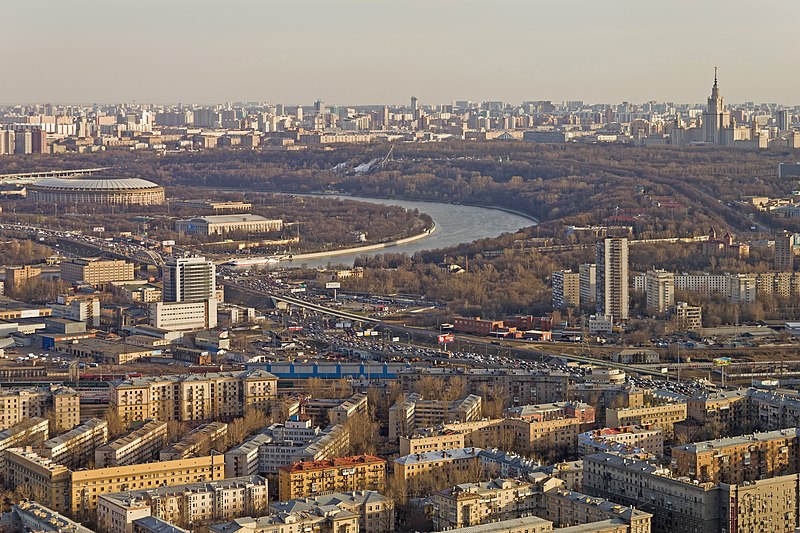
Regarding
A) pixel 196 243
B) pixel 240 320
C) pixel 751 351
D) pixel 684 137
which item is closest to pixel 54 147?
pixel 684 137

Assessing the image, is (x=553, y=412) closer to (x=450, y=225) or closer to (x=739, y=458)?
(x=739, y=458)

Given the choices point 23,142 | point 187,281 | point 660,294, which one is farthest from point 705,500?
point 23,142

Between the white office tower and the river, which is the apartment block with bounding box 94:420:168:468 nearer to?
the white office tower

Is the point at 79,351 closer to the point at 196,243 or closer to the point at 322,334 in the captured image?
the point at 322,334

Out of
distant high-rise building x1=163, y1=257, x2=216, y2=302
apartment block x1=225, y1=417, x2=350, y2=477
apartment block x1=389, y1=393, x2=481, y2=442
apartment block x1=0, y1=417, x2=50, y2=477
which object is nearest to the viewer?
apartment block x1=225, y1=417, x2=350, y2=477

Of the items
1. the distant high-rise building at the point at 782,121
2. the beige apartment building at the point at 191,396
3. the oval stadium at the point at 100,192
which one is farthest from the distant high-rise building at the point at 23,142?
the beige apartment building at the point at 191,396

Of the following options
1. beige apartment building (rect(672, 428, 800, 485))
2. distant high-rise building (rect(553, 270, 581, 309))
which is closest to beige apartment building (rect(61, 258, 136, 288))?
distant high-rise building (rect(553, 270, 581, 309))

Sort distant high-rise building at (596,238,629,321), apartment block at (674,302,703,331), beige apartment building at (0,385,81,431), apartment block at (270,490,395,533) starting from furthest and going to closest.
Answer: distant high-rise building at (596,238,629,321) → apartment block at (674,302,703,331) → beige apartment building at (0,385,81,431) → apartment block at (270,490,395,533)
